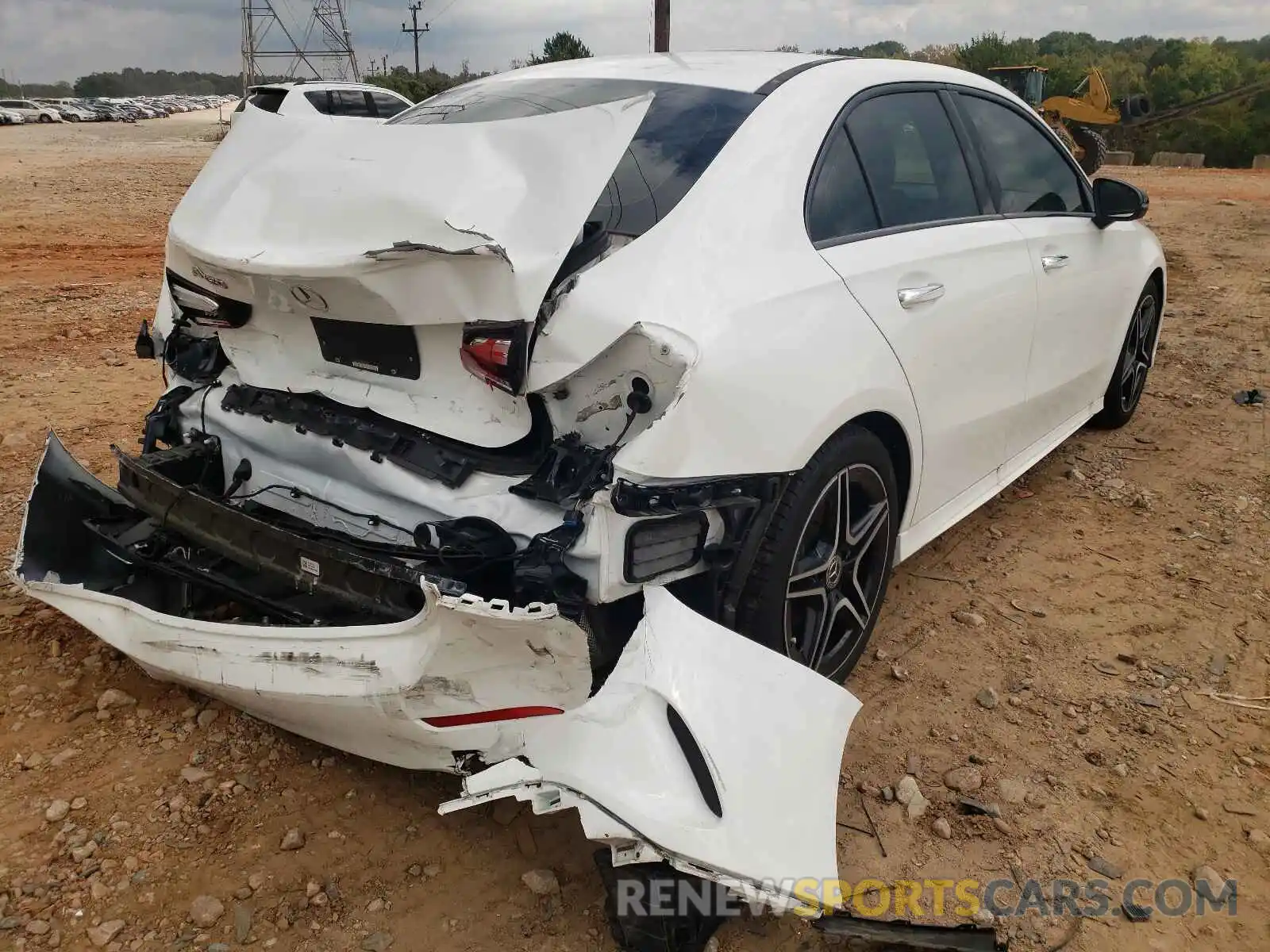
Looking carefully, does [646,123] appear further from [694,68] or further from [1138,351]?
[1138,351]

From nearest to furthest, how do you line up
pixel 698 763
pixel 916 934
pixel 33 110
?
pixel 698 763, pixel 916 934, pixel 33 110

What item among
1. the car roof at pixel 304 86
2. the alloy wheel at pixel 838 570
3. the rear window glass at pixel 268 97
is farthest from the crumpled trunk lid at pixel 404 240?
the car roof at pixel 304 86

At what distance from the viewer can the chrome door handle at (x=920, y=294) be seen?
107 inches

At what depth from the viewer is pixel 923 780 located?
2.61 meters

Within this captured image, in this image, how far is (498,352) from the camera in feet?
7.08

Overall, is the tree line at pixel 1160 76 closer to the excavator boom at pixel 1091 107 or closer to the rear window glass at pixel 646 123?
the excavator boom at pixel 1091 107

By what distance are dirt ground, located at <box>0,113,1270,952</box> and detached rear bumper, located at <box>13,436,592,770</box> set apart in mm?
270

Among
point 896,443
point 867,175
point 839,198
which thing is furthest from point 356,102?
point 896,443

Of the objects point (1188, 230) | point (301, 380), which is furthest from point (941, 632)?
point (1188, 230)

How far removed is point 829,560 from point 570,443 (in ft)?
2.78

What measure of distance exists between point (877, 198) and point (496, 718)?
1.85m

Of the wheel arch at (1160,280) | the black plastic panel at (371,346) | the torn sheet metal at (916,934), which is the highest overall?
the black plastic panel at (371,346)

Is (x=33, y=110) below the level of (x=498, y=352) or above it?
above

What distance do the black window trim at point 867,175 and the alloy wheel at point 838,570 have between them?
2.23 ft
